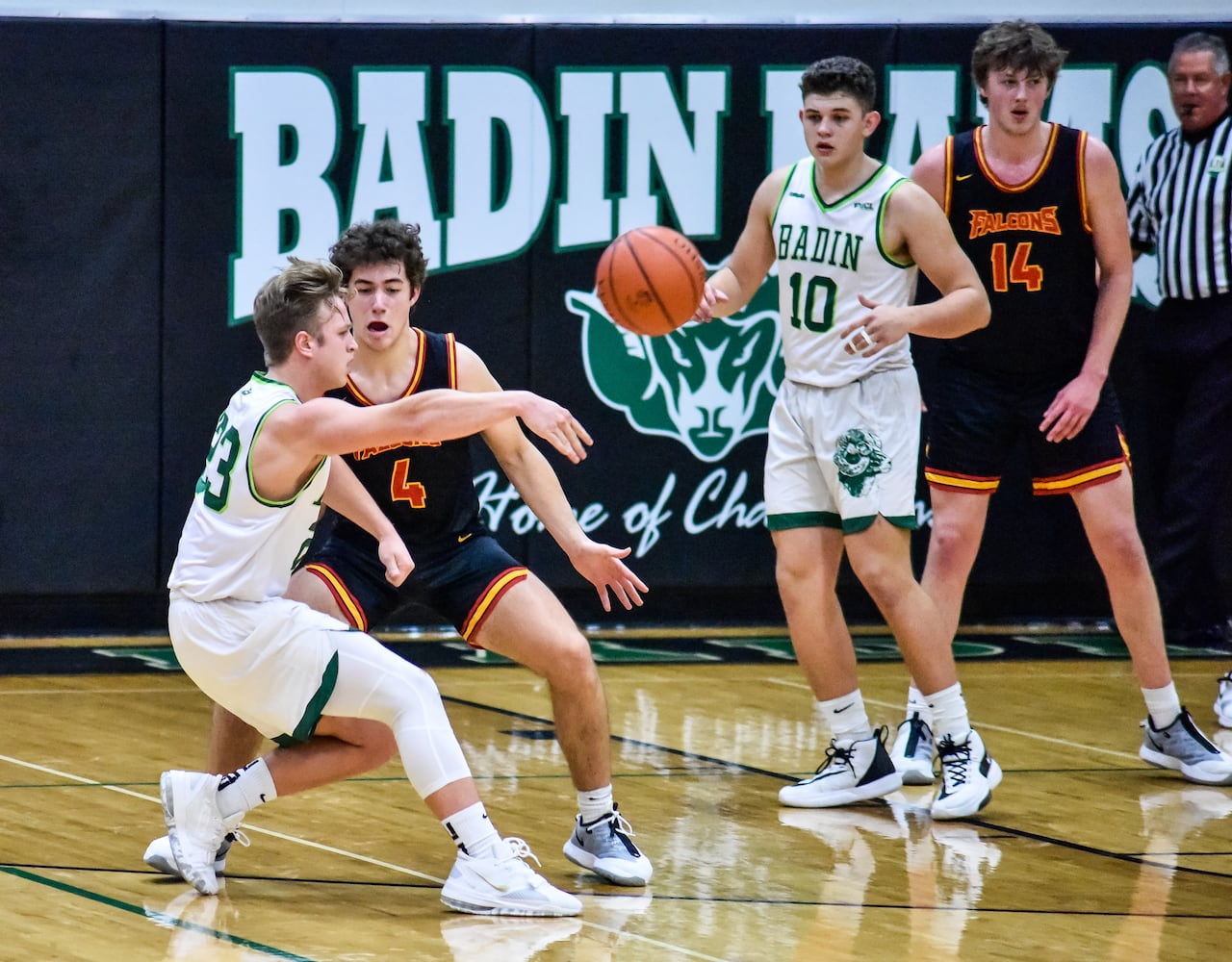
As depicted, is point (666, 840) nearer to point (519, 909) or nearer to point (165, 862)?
point (519, 909)

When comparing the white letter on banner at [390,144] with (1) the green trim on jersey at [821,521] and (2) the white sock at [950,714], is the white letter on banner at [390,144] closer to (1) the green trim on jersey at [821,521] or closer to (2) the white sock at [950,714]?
(1) the green trim on jersey at [821,521]

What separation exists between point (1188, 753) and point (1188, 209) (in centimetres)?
309

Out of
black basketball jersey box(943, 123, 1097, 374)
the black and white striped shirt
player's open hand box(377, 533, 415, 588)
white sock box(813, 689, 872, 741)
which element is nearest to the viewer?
player's open hand box(377, 533, 415, 588)

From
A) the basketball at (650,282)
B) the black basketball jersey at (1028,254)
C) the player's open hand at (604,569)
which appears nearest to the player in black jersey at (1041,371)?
the black basketball jersey at (1028,254)

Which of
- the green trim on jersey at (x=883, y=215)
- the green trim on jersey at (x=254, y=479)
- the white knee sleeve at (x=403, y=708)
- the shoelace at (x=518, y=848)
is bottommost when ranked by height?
the shoelace at (x=518, y=848)

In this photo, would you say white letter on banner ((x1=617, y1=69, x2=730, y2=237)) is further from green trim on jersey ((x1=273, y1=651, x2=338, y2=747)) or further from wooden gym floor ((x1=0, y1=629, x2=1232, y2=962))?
green trim on jersey ((x1=273, y1=651, x2=338, y2=747))

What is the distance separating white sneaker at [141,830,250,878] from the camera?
4965 mm

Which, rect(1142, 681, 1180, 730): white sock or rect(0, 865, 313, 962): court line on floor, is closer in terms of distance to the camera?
rect(0, 865, 313, 962): court line on floor

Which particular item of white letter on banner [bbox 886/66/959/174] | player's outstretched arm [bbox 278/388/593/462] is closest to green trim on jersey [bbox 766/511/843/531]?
player's outstretched arm [bbox 278/388/593/462]

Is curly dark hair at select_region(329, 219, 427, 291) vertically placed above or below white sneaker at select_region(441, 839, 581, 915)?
above

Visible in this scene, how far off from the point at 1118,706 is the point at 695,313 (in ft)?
9.43

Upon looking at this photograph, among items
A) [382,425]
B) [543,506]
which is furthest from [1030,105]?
[382,425]

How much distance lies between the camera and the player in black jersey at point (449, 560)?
5.12 meters

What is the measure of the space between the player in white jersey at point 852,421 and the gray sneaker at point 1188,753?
738 mm
